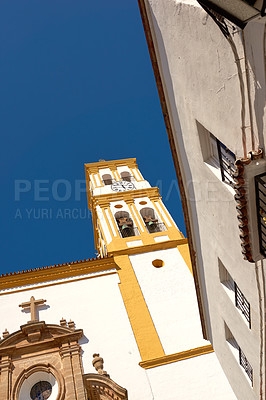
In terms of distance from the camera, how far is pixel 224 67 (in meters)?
4.82

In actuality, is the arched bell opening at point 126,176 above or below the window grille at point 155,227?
above

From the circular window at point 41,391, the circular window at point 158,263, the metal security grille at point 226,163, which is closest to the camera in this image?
the metal security grille at point 226,163

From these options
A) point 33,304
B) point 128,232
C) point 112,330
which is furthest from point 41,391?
point 128,232

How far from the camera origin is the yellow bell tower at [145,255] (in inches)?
446

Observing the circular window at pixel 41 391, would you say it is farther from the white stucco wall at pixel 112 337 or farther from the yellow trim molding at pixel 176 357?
the yellow trim molding at pixel 176 357

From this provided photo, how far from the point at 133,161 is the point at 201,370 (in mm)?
15487

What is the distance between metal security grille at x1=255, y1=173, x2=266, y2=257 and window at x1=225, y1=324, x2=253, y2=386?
3.81m

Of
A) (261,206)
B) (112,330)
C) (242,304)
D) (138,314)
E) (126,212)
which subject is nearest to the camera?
(261,206)

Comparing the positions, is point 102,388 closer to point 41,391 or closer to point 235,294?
point 41,391

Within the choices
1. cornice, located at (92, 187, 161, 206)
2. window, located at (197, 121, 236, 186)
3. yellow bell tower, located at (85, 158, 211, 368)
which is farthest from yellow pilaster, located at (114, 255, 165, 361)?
window, located at (197, 121, 236, 186)

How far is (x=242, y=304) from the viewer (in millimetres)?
6852

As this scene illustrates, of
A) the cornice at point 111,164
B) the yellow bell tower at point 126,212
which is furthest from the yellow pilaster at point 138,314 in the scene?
the cornice at point 111,164

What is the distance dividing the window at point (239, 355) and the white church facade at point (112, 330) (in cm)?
210

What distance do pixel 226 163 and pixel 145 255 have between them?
919cm
